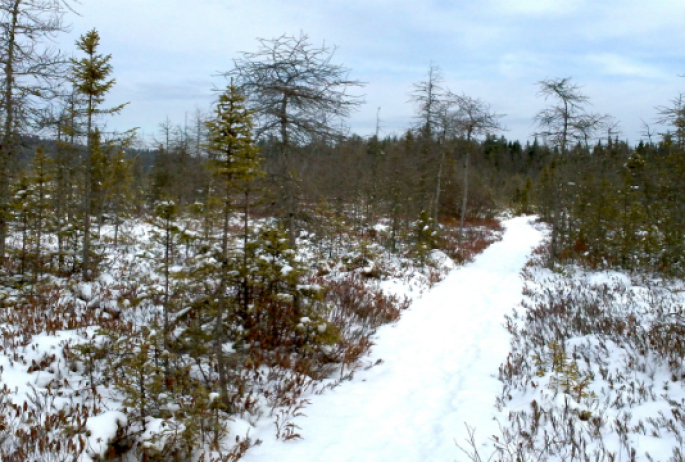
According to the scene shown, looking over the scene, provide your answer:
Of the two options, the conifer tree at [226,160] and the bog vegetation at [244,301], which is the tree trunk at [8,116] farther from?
the conifer tree at [226,160]

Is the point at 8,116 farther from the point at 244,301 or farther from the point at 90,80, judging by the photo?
the point at 244,301

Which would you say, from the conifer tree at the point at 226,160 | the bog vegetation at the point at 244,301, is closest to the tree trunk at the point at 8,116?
the bog vegetation at the point at 244,301

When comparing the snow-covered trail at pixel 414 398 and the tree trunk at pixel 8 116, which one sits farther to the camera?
the tree trunk at pixel 8 116

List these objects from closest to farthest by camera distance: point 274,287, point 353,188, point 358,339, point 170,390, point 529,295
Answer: point 170,390, point 274,287, point 358,339, point 529,295, point 353,188

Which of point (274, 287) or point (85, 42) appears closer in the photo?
point (274, 287)

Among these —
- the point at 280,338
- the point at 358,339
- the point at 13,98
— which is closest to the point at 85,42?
the point at 13,98

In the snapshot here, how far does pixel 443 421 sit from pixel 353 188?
713 inches

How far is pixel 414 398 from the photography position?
5.58 m

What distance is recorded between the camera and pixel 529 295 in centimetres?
1114

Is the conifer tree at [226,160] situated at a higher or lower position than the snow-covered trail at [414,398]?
higher

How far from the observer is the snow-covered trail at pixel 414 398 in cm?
440

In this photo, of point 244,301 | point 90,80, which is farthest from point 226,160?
point 90,80

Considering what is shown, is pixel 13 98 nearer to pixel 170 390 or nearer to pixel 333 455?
pixel 170 390

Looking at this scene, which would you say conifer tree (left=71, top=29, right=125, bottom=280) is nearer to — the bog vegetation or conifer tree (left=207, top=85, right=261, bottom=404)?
the bog vegetation
